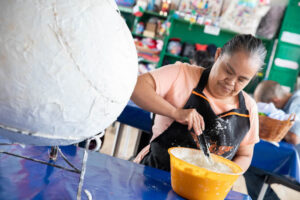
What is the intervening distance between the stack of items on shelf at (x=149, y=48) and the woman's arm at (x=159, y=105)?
373 cm

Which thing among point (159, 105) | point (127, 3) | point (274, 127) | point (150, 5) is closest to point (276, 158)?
point (274, 127)

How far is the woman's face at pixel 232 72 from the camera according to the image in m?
1.13

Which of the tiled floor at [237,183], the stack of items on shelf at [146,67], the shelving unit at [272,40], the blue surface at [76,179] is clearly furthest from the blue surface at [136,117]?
the shelving unit at [272,40]

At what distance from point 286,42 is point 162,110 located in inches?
168

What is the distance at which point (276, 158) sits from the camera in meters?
2.11

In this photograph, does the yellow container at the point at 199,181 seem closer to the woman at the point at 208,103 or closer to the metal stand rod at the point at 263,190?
the woman at the point at 208,103

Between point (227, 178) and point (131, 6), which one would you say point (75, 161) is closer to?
point (227, 178)

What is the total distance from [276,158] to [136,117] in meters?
1.17

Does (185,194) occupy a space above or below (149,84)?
below

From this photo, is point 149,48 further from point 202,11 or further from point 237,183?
point 237,183

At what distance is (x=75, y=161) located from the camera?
892 millimetres

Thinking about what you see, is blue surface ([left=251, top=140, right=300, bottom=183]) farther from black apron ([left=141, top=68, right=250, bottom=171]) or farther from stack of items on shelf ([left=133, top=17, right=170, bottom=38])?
stack of items on shelf ([left=133, top=17, right=170, bottom=38])

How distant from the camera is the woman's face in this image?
3.71ft

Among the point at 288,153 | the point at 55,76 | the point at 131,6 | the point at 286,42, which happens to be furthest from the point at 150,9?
the point at 55,76
